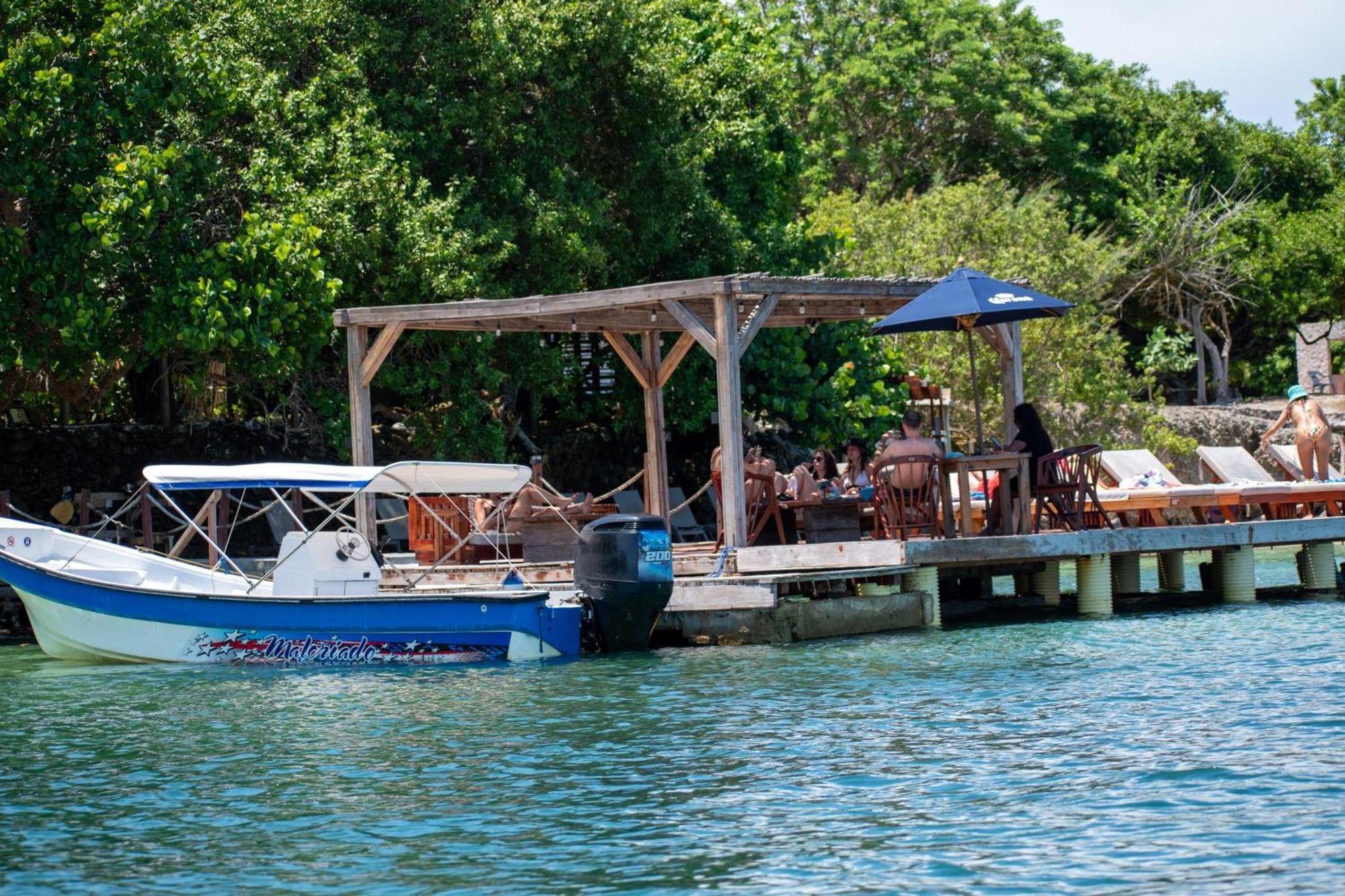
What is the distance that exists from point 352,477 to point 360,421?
249 centimetres

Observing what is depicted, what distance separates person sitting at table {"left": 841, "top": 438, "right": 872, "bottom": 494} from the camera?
17891 mm

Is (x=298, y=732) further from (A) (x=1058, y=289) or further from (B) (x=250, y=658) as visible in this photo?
(A) (x=1058, y=289)

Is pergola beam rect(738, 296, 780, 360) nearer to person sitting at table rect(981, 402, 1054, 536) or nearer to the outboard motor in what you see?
the outboard motor

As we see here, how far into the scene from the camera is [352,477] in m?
15.8

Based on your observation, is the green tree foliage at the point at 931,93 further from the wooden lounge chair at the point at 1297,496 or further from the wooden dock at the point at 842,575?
the wooden dock at the point at 842,575

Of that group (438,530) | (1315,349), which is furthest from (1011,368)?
(1315,349)

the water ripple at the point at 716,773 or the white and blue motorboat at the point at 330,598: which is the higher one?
the white and blue motorboat at the point at 330,598

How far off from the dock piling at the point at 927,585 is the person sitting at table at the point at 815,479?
1309mm

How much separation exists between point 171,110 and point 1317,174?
36.2 metres

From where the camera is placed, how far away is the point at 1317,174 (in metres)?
46.8

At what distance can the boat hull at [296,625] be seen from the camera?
15.1 metres

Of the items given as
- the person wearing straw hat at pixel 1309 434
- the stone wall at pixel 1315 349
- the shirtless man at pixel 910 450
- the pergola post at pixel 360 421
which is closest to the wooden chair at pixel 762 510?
the shirtless man at pixel 910 450

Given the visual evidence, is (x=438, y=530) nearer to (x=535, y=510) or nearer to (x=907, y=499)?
(x=535, y=510)

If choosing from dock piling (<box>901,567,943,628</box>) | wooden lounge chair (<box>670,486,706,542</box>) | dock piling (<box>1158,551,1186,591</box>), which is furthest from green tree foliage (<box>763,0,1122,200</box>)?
dock piling (<box>901,567,943,628</box>)
